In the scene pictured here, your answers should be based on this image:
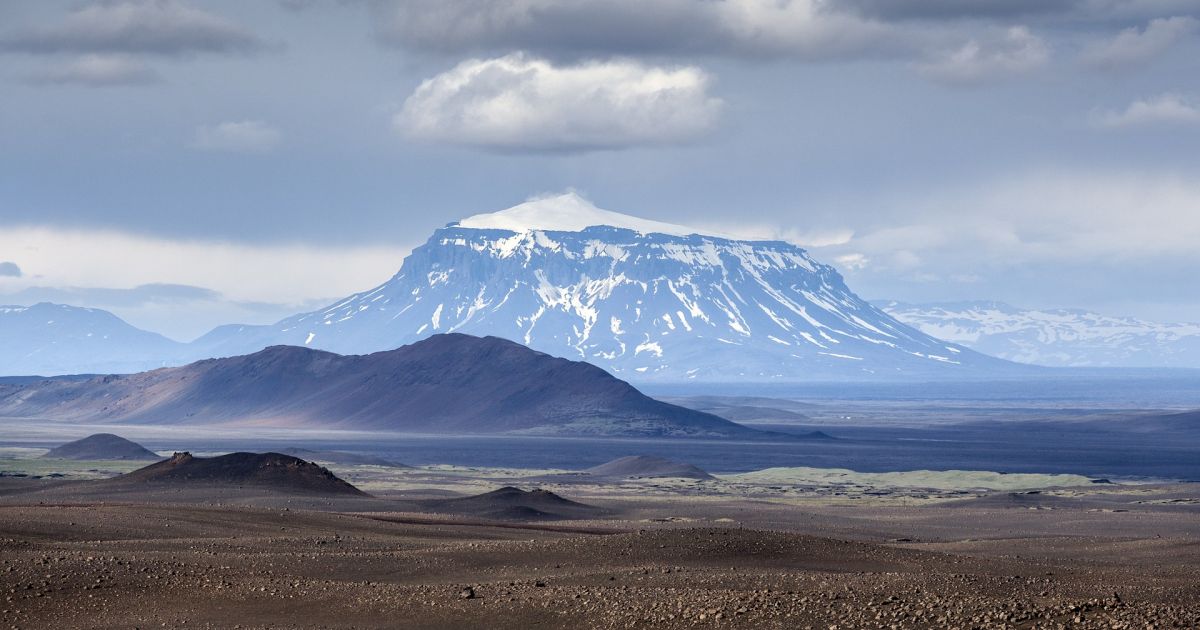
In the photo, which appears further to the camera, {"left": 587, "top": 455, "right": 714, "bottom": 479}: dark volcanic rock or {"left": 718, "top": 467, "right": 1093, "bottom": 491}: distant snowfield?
{"left": 587, "top": 455, "right": 714, "bottom": 479}: dark volcanic rock

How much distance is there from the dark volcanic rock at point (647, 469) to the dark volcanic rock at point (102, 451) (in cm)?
4149

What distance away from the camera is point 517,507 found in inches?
3046

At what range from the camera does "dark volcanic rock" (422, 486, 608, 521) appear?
75625 millimetres

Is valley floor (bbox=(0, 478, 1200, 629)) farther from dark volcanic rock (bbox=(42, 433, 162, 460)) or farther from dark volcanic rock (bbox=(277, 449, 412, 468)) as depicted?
dark volcanic rock (bbox=(42, 433, 162, 460))

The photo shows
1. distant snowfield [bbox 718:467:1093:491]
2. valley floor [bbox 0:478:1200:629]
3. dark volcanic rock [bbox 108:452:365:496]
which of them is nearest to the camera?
valley floor [bbox 0:478:1200:629]

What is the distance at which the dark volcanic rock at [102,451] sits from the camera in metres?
144

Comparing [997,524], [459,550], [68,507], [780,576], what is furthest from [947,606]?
[997,524]

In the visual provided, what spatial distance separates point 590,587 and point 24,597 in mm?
10772

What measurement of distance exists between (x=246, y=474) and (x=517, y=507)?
60.6ft

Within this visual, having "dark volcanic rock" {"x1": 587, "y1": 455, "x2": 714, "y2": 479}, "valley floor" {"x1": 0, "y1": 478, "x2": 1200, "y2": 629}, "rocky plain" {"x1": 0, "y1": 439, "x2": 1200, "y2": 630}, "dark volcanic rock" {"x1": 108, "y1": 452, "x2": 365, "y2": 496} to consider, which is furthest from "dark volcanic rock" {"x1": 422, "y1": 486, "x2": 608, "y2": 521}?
"dark volcanic rock" {"x1": 587, "y1": 455, "x2": 714, "y2": 479}

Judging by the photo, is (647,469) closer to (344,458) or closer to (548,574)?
(344,458)

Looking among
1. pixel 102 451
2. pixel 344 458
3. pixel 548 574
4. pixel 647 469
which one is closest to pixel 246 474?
pixel 647 469

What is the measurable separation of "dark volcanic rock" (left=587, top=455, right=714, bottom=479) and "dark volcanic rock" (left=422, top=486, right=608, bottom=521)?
4249 cm

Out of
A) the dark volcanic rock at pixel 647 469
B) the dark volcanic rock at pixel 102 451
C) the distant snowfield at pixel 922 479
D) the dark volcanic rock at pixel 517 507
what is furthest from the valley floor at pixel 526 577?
the dark volcanic rock at pixel 102 451
